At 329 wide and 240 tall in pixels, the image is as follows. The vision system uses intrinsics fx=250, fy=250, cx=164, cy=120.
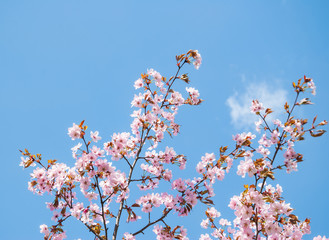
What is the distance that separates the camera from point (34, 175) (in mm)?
4465

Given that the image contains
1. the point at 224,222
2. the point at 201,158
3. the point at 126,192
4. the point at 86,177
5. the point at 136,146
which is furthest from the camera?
the point at 224,222

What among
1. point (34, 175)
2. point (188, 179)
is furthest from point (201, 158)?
point (34, 175)

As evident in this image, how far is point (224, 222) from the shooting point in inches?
227

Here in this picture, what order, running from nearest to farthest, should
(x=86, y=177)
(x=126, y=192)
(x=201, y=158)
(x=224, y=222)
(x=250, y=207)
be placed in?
(x=250, y=207)
(x=86, y=177)
(x=126, y=192)
(x=201, y=158)
(x=224, y=222)

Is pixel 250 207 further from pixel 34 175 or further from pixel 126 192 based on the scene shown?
pixel 34 175

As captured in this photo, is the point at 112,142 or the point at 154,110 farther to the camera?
the point at 154,110

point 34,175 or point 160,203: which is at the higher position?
point 34,175

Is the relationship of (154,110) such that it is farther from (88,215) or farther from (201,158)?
(88,215)

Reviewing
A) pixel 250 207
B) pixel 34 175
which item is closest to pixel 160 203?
pixel 250 207

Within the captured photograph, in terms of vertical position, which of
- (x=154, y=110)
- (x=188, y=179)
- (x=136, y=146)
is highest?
(x=154, y=110)

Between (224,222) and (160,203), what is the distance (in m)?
2.10

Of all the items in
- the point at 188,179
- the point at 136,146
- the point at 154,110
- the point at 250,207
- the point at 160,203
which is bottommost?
the point at 250,207

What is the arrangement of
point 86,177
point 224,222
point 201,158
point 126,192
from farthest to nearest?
point 224,222, point 201,158, point 126,192, point 86,177

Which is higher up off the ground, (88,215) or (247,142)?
(247,142)
